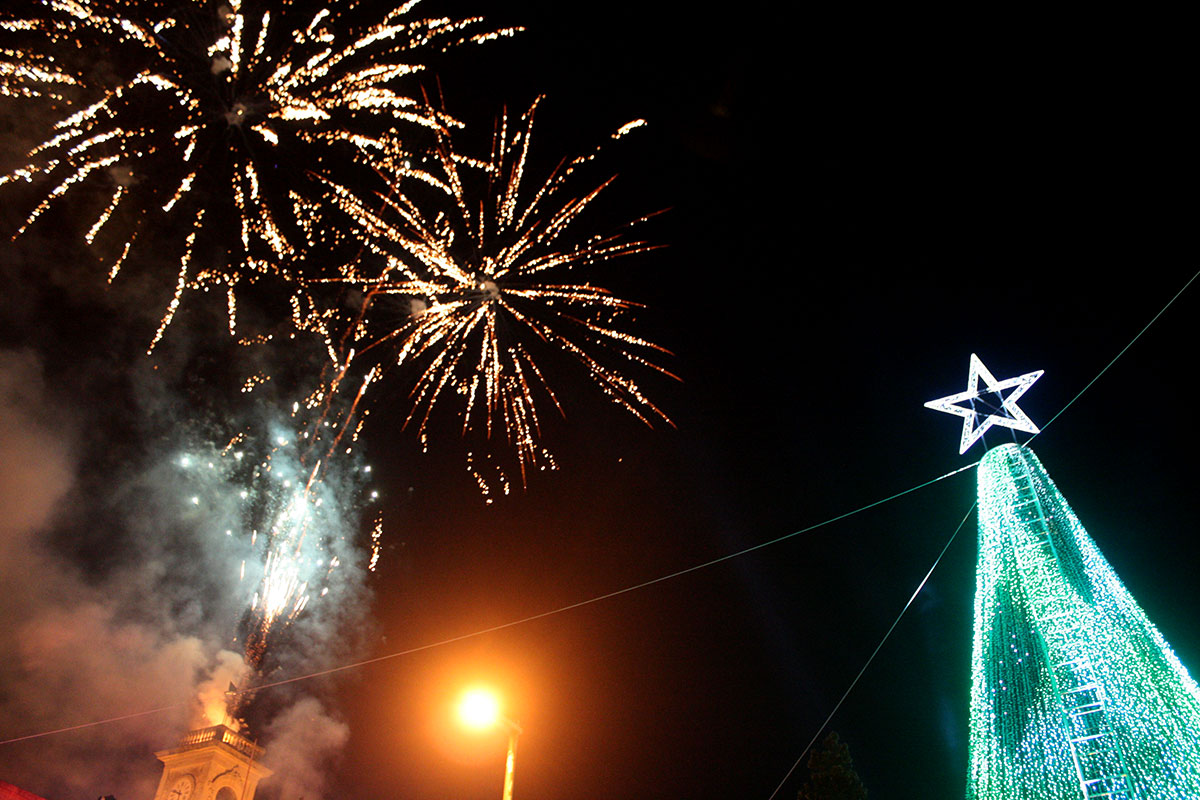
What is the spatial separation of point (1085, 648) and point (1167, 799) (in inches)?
68.2

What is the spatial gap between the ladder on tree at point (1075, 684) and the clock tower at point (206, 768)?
145 feet

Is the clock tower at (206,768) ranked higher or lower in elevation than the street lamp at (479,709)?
higher

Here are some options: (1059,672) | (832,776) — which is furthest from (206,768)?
(1059,672)

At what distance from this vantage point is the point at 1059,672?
31.6 feet

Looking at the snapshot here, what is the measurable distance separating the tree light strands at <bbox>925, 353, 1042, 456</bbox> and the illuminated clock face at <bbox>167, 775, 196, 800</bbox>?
45.4 m

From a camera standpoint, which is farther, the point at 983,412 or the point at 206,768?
the point at 206,768

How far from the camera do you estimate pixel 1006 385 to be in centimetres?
1004

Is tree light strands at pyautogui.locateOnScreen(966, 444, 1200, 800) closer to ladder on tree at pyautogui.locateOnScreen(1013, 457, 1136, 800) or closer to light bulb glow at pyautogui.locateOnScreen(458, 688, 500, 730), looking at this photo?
ladder on tree at pyautogui.locateOnScreen(1013, 457, 1136, 800)

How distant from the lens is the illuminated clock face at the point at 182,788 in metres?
39.3

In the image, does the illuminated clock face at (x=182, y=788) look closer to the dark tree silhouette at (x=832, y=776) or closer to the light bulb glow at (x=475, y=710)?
the dark tree silhouette at (x=832, y=776)

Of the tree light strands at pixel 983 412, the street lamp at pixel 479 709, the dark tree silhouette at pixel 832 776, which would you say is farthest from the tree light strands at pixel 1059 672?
the dark tree silhouette at pixel 832 776

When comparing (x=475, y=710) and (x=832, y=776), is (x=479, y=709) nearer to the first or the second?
(x=475, y=710)

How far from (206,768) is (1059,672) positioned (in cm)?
4468

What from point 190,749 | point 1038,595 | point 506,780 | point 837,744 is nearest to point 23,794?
point 506,780
